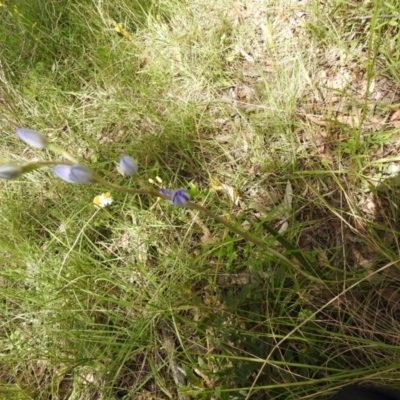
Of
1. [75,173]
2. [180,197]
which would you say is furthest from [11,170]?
[180,197]

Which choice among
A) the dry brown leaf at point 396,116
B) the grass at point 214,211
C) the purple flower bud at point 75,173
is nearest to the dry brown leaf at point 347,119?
the grass at point 214,211

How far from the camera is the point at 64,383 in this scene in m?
1.56

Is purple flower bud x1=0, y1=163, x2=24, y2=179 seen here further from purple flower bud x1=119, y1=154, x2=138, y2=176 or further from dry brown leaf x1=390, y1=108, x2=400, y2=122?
dry brown leaf x1=390, y1=108, x2=400, y2=122

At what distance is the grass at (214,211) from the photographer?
4.27 feet

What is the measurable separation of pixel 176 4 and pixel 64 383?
1791 millimetres

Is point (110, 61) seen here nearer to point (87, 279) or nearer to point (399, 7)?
point (87, 279)

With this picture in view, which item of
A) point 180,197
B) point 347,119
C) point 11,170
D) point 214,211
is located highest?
point 11,170

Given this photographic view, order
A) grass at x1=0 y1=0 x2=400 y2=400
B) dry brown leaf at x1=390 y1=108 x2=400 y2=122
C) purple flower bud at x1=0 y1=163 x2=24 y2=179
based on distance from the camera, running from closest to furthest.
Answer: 1. purple flower bud at x1=0 y1=163 x2=24 y2=179
2. grass at x1=0 y1=0 x2=400 y2=400
3. dry brown leaf at x1=390 y1=108 x2=400 y2=122

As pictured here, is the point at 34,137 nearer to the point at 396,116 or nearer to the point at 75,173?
the point at 75,173

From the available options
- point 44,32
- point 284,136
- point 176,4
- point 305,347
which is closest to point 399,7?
point 284,136

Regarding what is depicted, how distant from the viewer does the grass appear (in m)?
1.30

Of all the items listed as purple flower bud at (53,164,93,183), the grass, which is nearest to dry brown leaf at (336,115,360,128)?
the grass

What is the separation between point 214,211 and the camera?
161cm

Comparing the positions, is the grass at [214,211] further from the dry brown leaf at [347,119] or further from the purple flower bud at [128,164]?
the purple flower bud at [128,164]
